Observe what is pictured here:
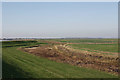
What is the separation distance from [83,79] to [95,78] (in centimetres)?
122

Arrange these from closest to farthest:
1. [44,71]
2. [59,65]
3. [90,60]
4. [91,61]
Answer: [44,71]
[59,65]
[91,61]
[90,60]

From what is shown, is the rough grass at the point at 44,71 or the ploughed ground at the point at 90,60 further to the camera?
the ploughed ground at the point at 90,60

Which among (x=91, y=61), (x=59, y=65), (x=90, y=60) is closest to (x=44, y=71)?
(x=59, y=65)

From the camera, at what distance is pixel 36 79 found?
880 centimetres

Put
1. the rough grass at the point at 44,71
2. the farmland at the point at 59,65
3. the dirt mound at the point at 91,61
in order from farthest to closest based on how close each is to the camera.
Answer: the dirt mound at the point at 91,61 → the farmland at the point at 59,65 → the rough grass at the point at 44,71

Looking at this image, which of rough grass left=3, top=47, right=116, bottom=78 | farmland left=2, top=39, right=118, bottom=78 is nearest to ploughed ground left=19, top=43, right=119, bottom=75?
farmland left=2, top=39, right=118, bottom=78

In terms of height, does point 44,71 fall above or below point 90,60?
above

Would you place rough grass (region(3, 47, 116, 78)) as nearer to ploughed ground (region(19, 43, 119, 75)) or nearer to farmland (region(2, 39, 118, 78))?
farmland (region(2, 39, 118, 78))

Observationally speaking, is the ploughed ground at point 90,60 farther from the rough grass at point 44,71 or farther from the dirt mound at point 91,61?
the rough grass at point 44,71

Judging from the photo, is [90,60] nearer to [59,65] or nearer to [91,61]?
[91,61]

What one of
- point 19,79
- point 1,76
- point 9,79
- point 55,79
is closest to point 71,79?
point 55,79

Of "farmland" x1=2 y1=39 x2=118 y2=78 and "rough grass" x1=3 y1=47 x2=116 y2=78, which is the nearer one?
"rough grass" x1=3 y1=47 x2=116 y2=78

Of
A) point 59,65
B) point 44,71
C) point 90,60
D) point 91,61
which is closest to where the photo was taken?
point 44,71

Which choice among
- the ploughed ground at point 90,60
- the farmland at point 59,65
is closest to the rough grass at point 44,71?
the farmland at point 59,65
